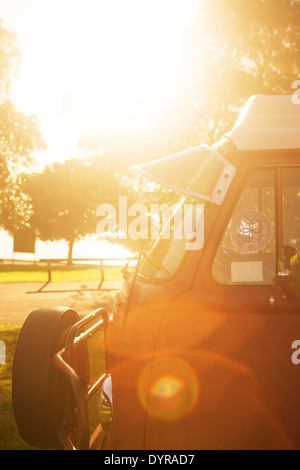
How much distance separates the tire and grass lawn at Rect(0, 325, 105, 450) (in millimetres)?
2191

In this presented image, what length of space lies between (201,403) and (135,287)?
62 centimetres

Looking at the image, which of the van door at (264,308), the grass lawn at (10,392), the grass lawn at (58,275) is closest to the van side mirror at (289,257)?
the van door at (264,308)

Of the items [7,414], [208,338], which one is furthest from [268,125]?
[7,414]

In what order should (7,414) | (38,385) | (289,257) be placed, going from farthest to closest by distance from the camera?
(7,414)
(38,385)
(289,257)

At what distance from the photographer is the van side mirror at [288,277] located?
2.18 metres

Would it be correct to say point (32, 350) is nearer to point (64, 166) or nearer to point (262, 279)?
point (262, 279)

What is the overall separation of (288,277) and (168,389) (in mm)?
740

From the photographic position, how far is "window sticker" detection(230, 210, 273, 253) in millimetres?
2449

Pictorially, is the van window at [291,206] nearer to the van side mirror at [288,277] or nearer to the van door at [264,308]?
the van door at [264,308]

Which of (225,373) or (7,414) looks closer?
(225,373)

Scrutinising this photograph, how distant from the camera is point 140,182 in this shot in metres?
19.8

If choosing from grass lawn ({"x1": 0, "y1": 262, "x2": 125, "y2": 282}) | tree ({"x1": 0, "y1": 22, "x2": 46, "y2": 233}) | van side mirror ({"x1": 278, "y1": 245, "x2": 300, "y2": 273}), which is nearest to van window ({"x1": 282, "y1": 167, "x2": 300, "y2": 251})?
van side mirror ({"x1": 278, "y1": 245, "x2": 300, "y2": 273})

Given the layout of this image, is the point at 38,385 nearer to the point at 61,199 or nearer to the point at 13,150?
the point at 13,150

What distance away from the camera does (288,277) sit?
2.26 meters
